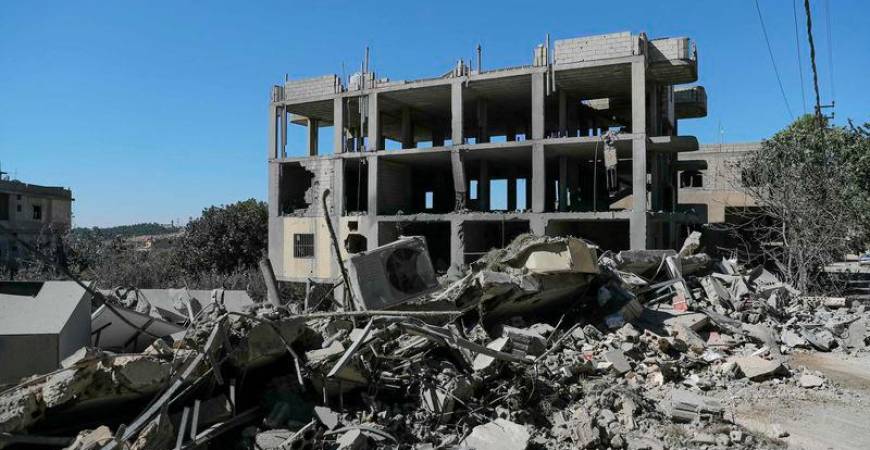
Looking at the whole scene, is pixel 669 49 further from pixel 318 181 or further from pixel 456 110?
pixel 318 181

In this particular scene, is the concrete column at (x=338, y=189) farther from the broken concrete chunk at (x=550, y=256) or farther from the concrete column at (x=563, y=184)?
the broken concrete chunk at (x=550, y=256)

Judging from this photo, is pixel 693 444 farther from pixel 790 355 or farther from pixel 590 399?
pixel 790 355

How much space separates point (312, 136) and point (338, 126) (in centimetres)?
338

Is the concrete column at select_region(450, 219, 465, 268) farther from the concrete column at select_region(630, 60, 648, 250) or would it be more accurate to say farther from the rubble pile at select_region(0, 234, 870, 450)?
the rubble pile at select_region(0, 234, 870, 450)

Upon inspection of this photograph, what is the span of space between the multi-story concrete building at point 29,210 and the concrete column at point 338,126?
2077 centimetres

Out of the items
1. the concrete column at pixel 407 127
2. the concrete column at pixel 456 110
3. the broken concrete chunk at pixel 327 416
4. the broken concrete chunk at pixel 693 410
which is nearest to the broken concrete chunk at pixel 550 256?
the broken concrete chunk at pixel 693 410

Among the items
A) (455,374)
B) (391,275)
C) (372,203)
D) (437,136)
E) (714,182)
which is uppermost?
(437,136)

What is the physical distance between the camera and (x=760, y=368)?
8.12 m

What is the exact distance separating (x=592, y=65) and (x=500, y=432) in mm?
14345

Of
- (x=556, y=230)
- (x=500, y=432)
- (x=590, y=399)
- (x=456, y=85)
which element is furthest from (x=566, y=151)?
(x=500, y=432)

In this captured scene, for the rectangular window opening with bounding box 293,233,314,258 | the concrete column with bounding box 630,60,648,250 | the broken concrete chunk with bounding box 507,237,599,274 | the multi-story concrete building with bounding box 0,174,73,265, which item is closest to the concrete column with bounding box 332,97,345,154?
the rectangular window opening with bounding box 293,233,314,258

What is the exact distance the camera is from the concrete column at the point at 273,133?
2316 centimetres

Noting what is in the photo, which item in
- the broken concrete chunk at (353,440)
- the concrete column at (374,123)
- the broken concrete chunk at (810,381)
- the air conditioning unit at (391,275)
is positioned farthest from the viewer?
the concrete column at (374,123)

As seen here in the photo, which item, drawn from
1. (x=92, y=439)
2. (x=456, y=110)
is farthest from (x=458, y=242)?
(x=92, y=439)
